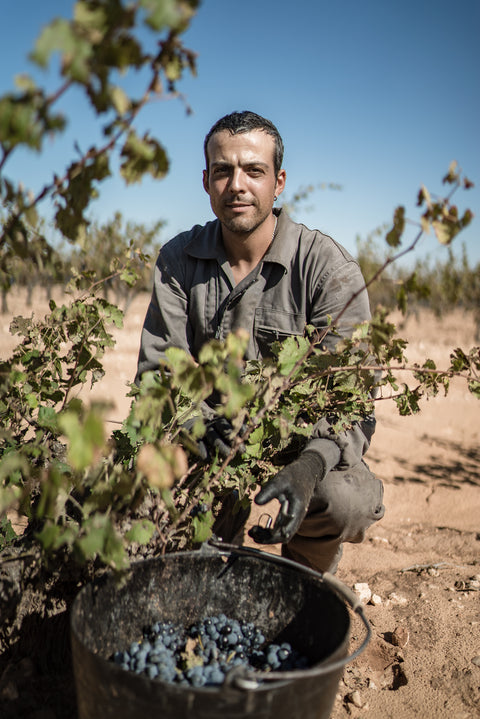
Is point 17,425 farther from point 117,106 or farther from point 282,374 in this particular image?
point 117,106

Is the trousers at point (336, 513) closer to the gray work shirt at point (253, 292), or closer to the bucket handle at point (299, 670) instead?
the gray work shirt at point (253, 292)

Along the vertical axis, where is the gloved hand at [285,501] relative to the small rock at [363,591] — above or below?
above

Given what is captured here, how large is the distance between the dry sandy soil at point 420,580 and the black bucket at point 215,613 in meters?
0.52

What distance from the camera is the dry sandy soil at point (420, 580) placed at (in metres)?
1.84

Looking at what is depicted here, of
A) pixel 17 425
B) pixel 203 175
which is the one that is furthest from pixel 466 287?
pixel 17 425

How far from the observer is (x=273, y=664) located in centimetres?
144

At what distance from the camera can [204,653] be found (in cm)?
144

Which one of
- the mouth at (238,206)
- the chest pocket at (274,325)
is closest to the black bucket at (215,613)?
the chest pocket at (274,325)

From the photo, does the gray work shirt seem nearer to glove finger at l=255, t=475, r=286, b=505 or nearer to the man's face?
the man's face

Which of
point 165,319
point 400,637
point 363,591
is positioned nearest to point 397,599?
point 363,591

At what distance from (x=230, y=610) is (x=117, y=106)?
1.38 meters

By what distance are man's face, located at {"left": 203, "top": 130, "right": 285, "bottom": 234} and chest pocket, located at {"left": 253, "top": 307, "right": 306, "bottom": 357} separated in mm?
421

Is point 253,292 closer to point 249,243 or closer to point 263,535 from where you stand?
point 249,243

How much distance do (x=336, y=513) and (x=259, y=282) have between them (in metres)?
1.19
